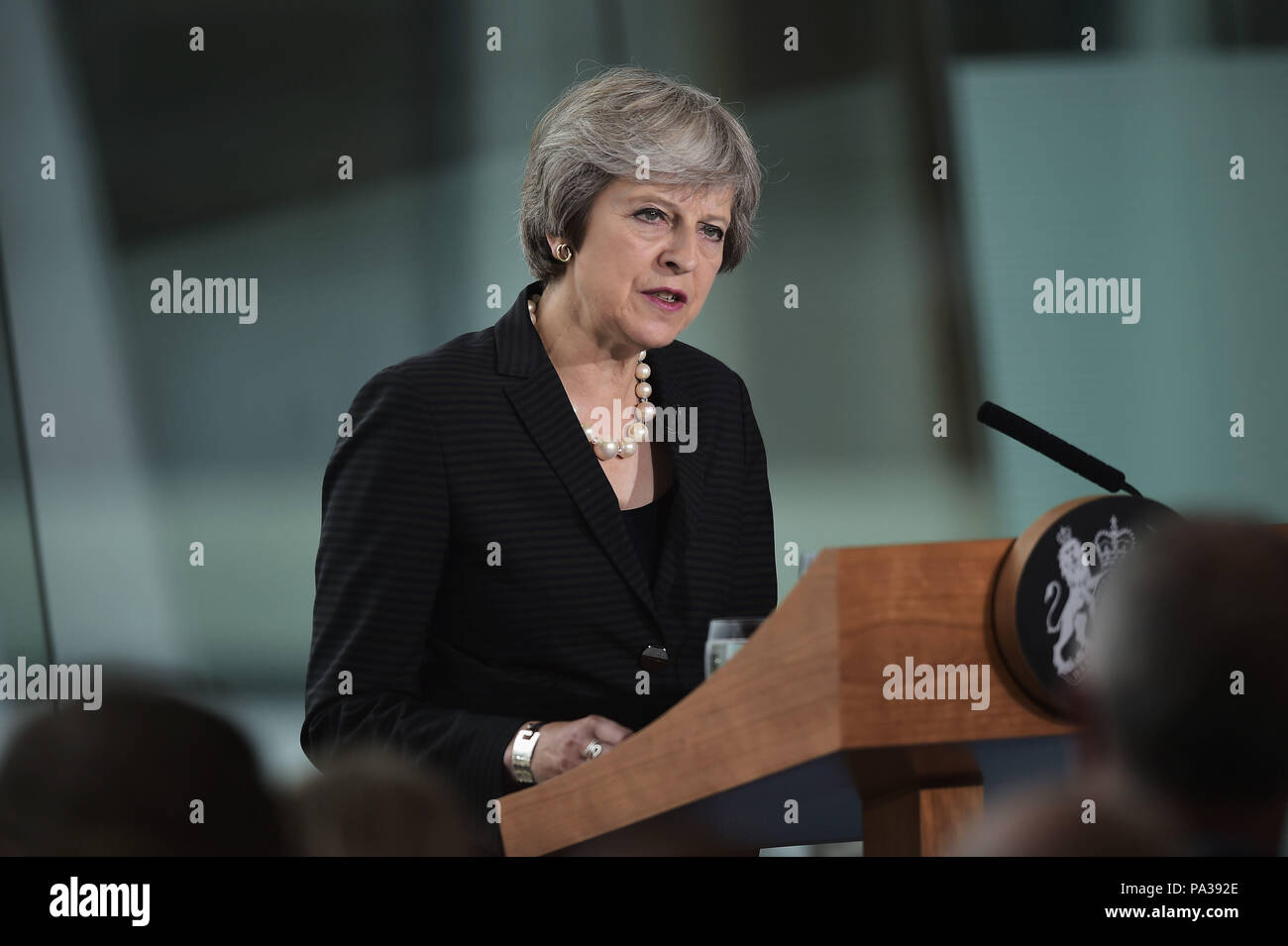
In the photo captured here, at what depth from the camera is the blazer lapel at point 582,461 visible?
1.79 m

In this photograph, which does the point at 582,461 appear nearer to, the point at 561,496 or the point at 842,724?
the point at 561,496

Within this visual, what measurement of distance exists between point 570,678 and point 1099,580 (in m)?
0.87

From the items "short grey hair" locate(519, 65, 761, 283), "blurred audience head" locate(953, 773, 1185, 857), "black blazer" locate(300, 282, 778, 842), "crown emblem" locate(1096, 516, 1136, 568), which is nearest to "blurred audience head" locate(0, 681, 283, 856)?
"blurred audience head" locate(953, 773, 1185, 857)

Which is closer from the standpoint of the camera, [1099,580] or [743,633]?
[1099,580]

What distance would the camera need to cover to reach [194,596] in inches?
129

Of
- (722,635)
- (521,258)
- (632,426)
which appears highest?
(521,258)

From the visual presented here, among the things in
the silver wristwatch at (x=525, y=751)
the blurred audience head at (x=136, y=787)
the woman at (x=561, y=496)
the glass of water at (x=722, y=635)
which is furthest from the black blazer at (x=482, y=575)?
the blurred audience head at (x=136, y=787)

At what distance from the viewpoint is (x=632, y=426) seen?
1.98 m

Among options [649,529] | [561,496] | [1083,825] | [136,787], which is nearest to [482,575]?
[561,496]

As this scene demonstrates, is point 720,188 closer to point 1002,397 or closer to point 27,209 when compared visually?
point 1002,397

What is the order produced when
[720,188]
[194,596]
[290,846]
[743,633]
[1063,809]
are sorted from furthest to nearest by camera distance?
[194,596] < [720,188] < [743,633] < [290,846] < [1063,809]

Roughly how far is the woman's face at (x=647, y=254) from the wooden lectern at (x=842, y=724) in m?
0.82

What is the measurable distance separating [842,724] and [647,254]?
109cm
